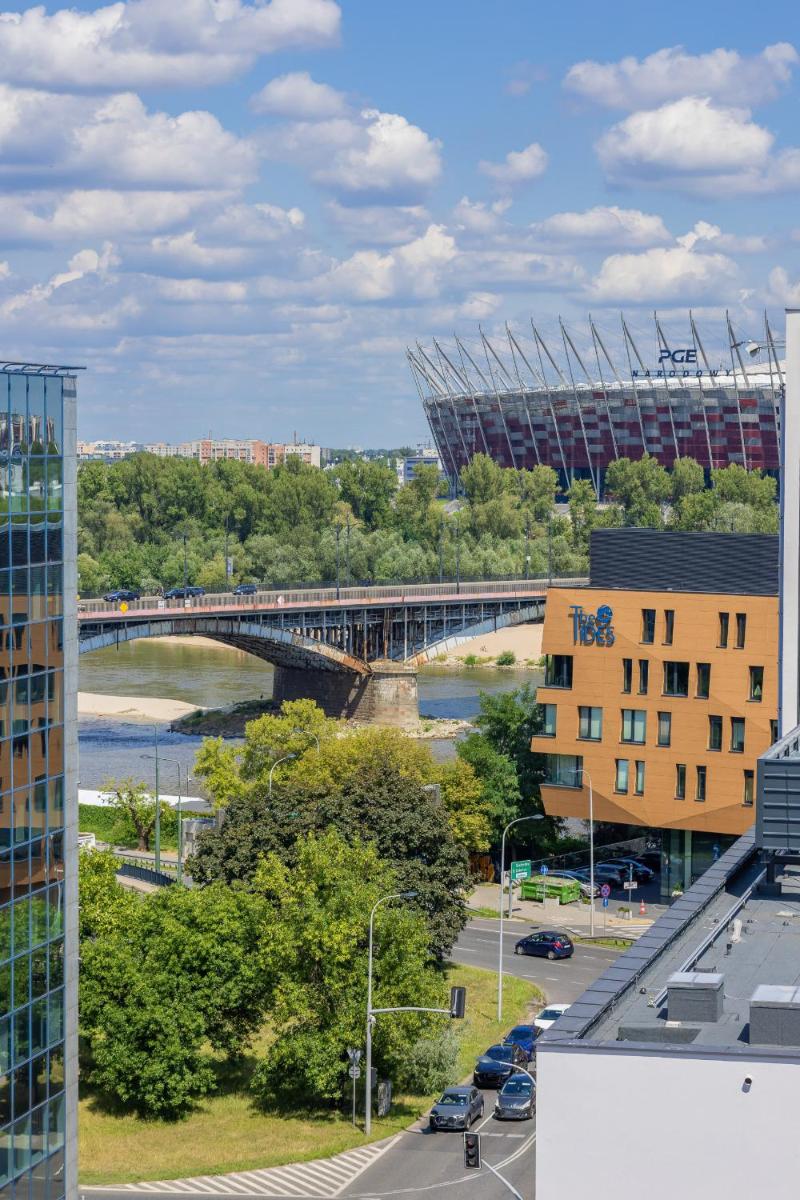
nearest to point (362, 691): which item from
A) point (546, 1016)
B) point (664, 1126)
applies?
point (546, 1016)

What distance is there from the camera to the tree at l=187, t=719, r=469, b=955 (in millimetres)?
69125

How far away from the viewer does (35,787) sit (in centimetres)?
3694

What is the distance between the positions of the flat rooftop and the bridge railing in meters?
82.9

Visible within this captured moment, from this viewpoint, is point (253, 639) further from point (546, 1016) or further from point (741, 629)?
point (546, 1016)

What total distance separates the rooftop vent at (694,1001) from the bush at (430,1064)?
28.3m

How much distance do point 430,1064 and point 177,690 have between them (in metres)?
113

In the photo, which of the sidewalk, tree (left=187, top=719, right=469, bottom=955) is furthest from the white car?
the sidewalk

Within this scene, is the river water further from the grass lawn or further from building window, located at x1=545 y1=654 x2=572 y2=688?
the grass lawn

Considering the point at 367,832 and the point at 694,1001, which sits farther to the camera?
the point at 367,832

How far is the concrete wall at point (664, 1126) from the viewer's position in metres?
25.5

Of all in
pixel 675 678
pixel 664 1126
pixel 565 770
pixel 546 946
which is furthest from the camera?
pixel 565 770

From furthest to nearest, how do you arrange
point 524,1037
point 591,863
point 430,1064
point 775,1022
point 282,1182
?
point 591,863 → point 524,1037 → point 430,1064 → point 282,1182 → point 775,1022

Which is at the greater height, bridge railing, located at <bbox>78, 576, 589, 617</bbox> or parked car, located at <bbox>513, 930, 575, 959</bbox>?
bridge railing, located at <bbox>78, 576, 589, 617</bbox>

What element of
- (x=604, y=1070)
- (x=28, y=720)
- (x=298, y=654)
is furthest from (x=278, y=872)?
(x=298, y=654)
